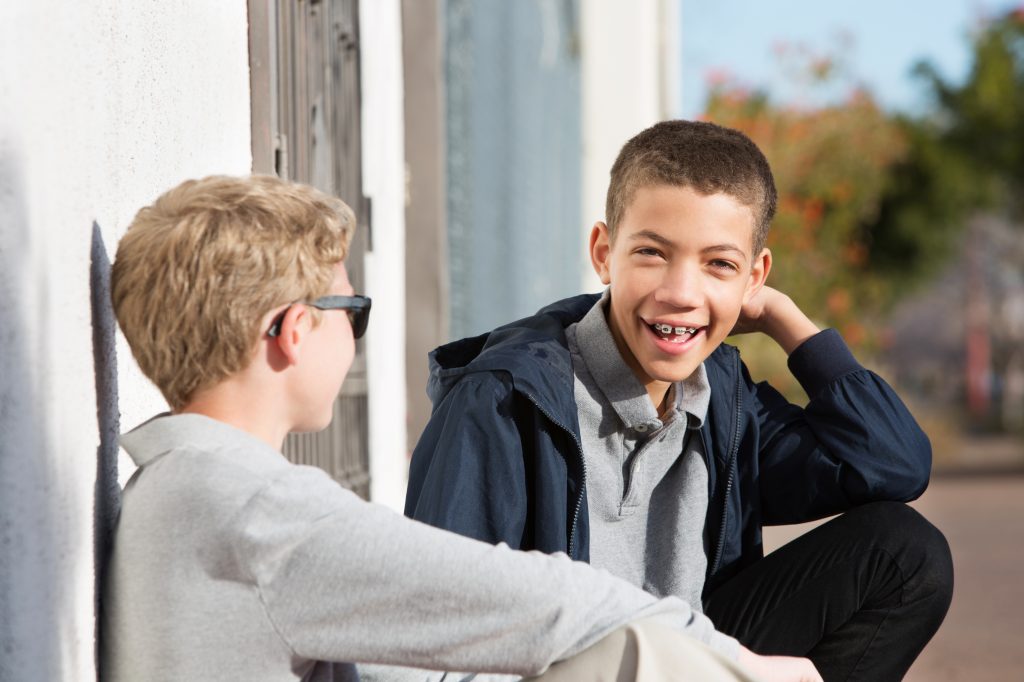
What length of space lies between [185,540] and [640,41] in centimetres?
762

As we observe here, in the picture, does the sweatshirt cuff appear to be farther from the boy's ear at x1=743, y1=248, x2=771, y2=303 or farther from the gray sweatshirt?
the gray sweatshirt

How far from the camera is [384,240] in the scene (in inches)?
184

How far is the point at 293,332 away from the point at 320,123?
2376 millimetres

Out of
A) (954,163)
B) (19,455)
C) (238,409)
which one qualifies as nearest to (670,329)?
(238,409)

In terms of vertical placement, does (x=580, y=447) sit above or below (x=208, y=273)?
below

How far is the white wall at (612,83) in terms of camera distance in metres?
8.68

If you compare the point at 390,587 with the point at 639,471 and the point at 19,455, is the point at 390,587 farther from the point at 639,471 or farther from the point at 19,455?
the point at 639,471

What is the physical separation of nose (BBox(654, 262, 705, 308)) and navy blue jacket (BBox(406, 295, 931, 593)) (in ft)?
0.69

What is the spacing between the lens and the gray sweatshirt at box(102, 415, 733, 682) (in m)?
1.45

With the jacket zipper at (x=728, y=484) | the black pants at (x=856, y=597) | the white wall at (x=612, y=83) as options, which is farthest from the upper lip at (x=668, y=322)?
the white wall at (x=612, y=83)

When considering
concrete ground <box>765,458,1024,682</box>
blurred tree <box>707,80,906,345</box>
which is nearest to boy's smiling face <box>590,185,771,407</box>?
concrete ground <box>765,458,1024,682</box>

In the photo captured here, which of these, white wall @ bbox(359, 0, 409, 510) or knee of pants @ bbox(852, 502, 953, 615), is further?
white wall @ bbox(359, 0, 409, 510)

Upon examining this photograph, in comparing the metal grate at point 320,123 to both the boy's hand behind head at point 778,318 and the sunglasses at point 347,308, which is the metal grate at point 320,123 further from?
the sunglasses at point 347,308

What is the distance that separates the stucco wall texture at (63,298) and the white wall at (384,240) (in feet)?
8.27
